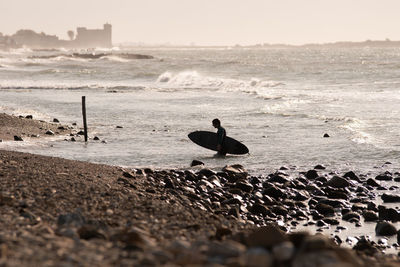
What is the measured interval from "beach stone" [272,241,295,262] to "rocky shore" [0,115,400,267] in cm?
1

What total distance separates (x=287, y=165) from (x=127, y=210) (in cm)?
1017

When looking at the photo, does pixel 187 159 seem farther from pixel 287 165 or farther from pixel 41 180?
pixel 41 180

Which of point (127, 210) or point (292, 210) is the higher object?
point (127, 210)

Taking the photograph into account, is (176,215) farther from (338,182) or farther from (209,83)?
(209,83)

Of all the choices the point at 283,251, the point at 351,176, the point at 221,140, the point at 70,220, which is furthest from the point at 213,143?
the point at 283,251

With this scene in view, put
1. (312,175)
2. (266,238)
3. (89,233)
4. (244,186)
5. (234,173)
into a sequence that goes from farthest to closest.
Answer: (312,175) < (234,173) < (244,186) < (89,233) < (266,238)

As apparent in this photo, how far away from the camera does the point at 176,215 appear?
31.2 feet

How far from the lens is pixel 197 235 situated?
26.9 ft

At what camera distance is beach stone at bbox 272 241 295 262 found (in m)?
5.81

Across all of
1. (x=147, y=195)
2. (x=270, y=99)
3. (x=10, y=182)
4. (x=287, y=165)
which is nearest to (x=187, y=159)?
(x=287, y=165)

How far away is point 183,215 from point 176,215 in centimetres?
13

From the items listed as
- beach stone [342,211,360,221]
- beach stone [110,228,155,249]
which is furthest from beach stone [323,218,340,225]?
beach stone [110,228,155,249]

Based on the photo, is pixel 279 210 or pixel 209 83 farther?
pixel 209 83

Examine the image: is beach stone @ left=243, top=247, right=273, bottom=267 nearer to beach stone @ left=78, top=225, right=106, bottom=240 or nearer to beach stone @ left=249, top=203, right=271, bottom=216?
beach stone @ left=78, top=225, right=106, bottom=240
